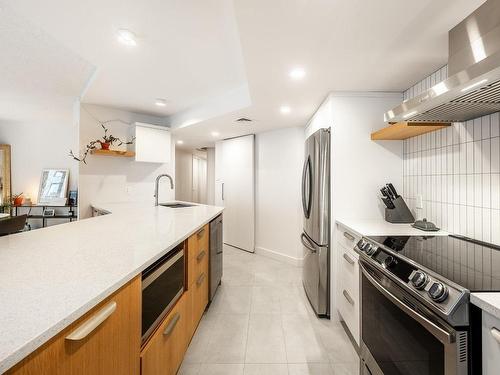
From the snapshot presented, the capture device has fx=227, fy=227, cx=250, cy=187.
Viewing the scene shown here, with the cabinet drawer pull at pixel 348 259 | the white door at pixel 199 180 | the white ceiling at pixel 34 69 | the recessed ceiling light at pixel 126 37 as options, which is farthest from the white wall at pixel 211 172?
the cabinet drawer pull at pixel 348 259

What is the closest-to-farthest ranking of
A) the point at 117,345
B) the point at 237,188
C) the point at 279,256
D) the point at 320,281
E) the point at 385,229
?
the point at 117,345 → the point at 385,229 → the point at 320,281 → the point at 279,256 → the point at 237,188

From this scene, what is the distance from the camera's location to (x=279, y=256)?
11.7 ft

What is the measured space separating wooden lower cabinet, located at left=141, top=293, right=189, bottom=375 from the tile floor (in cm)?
28

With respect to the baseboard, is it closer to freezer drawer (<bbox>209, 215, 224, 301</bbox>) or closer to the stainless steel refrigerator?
the stainless steel refrigerator

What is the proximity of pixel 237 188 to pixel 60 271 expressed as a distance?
3332mm

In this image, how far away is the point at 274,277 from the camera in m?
2.91

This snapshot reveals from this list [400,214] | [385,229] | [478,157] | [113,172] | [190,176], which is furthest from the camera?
[190,176]

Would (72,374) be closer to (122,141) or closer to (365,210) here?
A: (365,210)

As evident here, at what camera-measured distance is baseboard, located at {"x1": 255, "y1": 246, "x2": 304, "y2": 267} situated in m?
3.33

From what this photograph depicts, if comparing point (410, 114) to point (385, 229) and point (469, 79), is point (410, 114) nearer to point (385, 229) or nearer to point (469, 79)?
point (469, 79)

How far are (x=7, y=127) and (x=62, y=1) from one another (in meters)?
4.40

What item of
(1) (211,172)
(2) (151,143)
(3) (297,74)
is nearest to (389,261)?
(3) (297,74)

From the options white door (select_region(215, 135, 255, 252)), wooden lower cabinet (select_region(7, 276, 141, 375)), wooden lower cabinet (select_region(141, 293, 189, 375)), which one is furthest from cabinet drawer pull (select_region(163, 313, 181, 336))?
white door (select_region(215, 135, 255, 252))

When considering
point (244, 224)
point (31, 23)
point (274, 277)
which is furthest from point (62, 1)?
point (244, 224)
